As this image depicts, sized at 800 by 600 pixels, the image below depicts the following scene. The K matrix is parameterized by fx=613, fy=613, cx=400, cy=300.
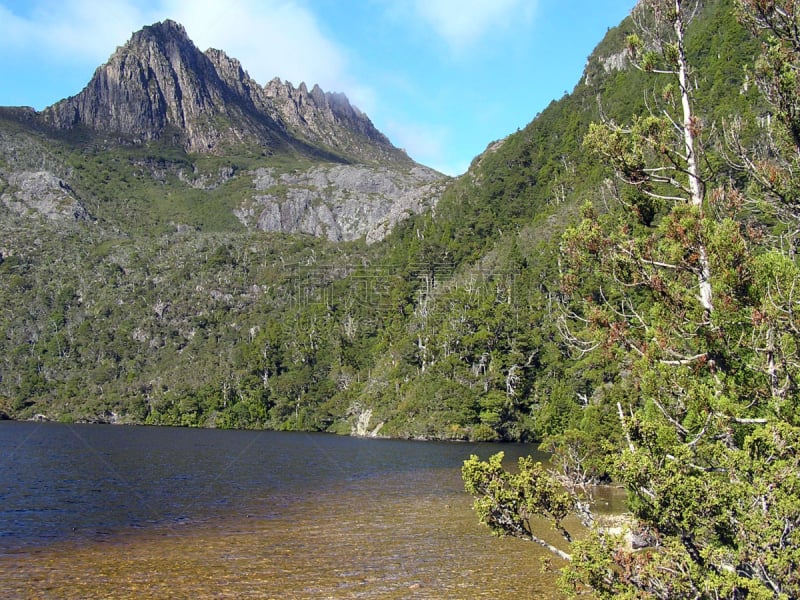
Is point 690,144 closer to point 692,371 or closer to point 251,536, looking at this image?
point 692,371

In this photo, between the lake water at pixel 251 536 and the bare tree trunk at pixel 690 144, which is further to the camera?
the lake water at pixel 251 536

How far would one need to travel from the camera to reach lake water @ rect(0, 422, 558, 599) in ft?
62.9

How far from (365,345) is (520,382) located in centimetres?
5733

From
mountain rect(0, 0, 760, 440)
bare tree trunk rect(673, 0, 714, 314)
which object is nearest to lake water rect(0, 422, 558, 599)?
bare tree trunk rect(673, 0, 714, 314)

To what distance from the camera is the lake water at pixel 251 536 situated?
19172mm

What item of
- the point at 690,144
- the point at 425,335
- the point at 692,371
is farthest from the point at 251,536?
the point at 425,335

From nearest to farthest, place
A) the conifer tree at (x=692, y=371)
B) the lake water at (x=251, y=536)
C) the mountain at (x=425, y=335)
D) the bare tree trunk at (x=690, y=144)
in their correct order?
the conifer tree at (x=692, y=371)
the bare tree trunk at (x=690, y=144)
the lake water at (x=251, y=536)
the mountain at (x=425, y=335)

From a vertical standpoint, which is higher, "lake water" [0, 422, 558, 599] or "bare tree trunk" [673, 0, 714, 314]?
"bare tree trunk" [673, 0, 714, 314]

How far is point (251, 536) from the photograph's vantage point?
26.7 meters

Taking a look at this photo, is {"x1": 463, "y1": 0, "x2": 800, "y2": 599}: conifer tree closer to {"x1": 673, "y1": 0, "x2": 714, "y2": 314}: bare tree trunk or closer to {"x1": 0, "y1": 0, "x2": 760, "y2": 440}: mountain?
{"x1": 673, "y1": 0, "x2": 714, "y2": 314}: bare tree trunk

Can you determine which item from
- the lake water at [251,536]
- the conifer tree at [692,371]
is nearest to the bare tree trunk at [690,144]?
the conifer tree at [692,371]

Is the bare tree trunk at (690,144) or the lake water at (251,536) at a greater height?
the bare tree trunk at (690,144)

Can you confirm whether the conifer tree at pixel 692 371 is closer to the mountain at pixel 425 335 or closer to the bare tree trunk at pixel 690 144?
the bare tree trunk at pixel 690 144

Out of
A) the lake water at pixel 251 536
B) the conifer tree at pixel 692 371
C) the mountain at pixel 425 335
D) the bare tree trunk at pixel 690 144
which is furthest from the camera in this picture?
the mountain at pixel 425 335
